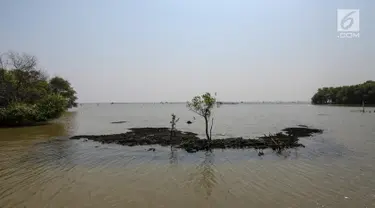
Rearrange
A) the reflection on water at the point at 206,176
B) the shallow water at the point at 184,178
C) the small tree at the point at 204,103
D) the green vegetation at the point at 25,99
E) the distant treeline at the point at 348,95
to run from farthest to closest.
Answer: the distant treeline at the point at 348,95
the green vegetation at the point at 25,99
the small tree at the point at 204,103
the reflection on water at the point at 206,176
the shallow water at the point at 184,178

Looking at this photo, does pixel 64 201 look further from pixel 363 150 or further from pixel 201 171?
pixel 363 150

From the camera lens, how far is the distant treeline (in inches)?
4464

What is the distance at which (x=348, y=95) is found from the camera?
127 m

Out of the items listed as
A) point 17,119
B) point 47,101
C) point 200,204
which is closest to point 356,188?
point 200,204

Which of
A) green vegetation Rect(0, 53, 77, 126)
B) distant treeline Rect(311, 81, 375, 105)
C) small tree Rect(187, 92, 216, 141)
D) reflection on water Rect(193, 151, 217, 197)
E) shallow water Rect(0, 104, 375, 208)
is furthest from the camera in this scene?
distant treeline Rect(311, 81, 375, 105)

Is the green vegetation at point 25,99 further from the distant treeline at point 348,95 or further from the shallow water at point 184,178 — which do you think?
the distant treeline at point 348,95

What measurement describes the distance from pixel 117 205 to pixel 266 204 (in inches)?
207

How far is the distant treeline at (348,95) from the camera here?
11338cm

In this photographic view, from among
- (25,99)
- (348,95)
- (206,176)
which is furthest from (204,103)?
(348,95)

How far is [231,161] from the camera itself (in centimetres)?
1638

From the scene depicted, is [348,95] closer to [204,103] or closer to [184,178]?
[204,103]

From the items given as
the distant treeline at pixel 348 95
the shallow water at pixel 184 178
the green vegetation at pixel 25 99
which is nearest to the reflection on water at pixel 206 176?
the shallow water at pixel 184 178

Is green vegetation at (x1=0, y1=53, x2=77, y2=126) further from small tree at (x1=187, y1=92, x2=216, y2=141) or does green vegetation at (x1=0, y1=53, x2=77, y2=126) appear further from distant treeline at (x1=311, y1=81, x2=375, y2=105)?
distant treeline at (x1=311, y1=81, x2=375, y2=105)

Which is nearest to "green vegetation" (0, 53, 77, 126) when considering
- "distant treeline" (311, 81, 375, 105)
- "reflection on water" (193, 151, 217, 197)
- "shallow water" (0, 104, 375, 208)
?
"shallow water" (0, 104, 375, 208)
